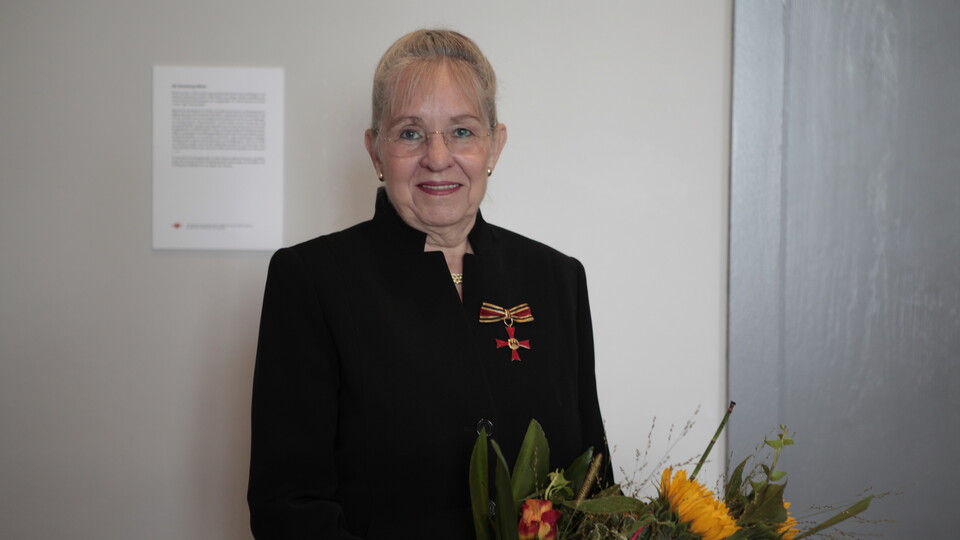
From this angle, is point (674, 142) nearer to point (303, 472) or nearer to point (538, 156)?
point (538, 156)

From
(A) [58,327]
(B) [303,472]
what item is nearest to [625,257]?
(B) [303,472]

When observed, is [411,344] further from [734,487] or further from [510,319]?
[734,487]

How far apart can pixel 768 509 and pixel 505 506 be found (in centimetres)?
32

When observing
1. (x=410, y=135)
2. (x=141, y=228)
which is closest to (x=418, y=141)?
(x=410, y=135)

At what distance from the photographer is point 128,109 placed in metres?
2.29

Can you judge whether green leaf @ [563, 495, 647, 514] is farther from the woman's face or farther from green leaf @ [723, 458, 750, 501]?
the woman's face

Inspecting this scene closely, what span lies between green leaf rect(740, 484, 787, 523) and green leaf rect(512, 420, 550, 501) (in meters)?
0.26

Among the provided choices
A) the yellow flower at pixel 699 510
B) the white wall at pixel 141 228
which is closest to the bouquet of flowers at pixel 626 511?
the yellow flower at pixel 699 510

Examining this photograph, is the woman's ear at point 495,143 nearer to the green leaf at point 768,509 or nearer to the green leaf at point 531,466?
the green leaf at point 531,466

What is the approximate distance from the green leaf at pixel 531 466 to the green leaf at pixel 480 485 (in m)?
0.04

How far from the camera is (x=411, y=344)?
1353 millimetres

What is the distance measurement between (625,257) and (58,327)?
5.21 ft

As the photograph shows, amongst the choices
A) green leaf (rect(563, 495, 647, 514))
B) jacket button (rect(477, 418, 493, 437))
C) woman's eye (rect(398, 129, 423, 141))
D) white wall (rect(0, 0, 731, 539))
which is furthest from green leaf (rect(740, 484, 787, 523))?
white wall (rect(0, 0, 731, 539))

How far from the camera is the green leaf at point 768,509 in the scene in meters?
1.02
